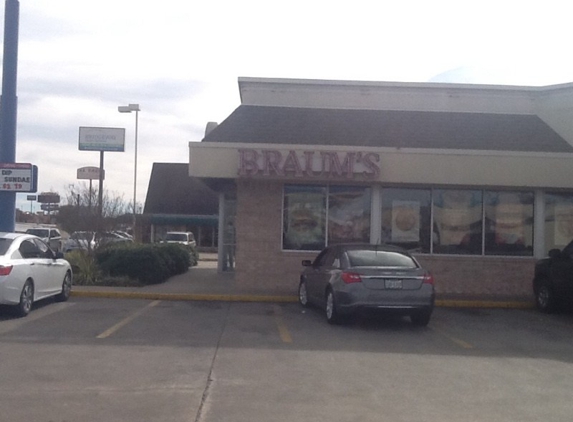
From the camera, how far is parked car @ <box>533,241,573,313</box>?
50.7ft

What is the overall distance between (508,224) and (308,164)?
5775mm

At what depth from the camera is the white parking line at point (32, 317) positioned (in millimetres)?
12375

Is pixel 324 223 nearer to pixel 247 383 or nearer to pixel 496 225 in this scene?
pixel 496 225

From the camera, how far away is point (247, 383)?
340 inches

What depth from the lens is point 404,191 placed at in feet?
65.0

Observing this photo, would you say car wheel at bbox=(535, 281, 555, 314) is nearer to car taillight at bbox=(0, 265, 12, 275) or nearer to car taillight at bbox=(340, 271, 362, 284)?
car taillight at bbox=(340, 271, 362, 284)

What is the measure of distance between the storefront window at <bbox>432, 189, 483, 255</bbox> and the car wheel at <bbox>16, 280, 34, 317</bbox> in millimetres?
10458

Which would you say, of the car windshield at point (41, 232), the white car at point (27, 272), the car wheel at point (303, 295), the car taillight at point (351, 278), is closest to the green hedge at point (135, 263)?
the white car at point (27, 272)

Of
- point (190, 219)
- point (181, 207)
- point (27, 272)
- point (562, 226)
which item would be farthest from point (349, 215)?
point (181, 207)

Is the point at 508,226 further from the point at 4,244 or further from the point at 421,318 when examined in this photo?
the point at 4,244

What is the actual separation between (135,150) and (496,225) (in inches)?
848

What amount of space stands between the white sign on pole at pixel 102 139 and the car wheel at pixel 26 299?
1720 centimetres

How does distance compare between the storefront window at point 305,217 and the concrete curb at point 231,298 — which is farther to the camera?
the storefront window at point 305,217

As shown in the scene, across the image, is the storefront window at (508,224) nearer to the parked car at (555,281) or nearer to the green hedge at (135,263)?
the parked car at (555,281)
